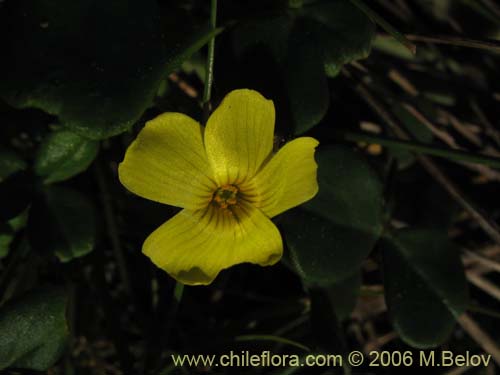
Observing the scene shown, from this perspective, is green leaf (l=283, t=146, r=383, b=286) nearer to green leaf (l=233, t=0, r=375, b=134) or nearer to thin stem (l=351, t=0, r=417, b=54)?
green leaf (l=233, t=0, r=375, b=134)

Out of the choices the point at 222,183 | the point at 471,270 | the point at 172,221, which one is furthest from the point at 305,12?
the point at 471,270

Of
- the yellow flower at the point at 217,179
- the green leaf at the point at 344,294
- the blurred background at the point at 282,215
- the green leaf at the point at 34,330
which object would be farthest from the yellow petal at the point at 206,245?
the green leaf at the point at 344,294

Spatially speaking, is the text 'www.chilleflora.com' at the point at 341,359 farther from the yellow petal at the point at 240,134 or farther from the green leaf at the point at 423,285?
the yellow petal at the point at 240,134

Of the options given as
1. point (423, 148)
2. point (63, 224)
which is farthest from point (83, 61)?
point (423, 148)

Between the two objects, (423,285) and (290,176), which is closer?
(290,176)

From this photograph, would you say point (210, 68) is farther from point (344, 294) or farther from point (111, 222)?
point (344, 294)

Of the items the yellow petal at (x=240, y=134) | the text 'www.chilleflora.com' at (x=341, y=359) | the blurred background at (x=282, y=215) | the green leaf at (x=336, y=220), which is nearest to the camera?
the yellow petal at (x=240, y=134)

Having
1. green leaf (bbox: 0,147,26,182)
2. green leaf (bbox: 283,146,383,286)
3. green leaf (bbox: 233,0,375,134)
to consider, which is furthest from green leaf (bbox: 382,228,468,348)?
green leaf (bbox: 0,147,26,182)
